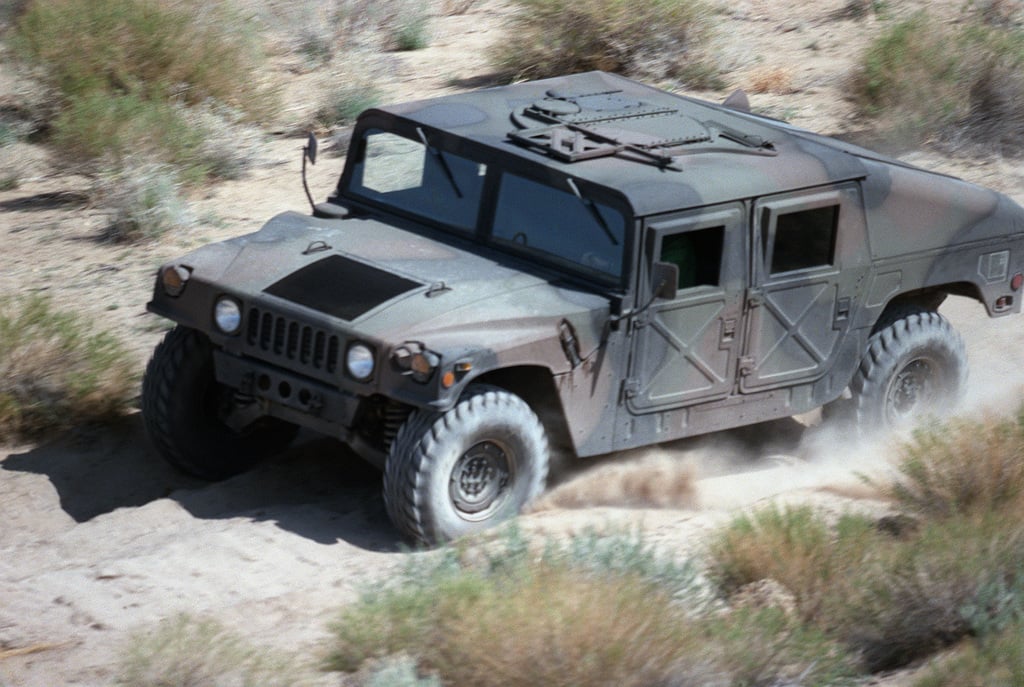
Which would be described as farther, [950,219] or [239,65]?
[239,65]

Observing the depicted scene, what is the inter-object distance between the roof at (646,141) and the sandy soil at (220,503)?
4.97 ft

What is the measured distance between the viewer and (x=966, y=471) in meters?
7.32

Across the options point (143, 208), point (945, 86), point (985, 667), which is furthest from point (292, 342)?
point (945, 86)

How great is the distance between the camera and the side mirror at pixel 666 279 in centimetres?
728

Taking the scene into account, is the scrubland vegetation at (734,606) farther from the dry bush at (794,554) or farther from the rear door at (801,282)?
the rear door at (801,282)

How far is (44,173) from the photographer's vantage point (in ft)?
43.6

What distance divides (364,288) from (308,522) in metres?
1.17

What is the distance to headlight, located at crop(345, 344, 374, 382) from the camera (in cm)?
703

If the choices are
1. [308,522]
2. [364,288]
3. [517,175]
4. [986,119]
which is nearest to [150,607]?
[308,522]

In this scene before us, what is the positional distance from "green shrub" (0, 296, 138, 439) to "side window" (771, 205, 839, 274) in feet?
12.2

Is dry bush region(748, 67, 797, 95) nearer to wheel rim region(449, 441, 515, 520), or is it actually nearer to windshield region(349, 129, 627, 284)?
windshield region(349, 129, 627, 284)

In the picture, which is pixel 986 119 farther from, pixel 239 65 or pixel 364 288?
pixel 364 288

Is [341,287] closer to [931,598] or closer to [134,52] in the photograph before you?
[931,598]

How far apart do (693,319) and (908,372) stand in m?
1.85
